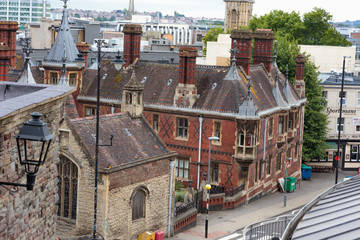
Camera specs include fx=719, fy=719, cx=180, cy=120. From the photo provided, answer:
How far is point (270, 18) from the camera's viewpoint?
8988cm

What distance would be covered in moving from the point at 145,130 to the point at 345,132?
31.0 m

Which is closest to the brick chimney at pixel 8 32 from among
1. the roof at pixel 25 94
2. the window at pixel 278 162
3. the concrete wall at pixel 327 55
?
the window at pixel 278 162

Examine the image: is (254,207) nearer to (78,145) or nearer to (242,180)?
(242,180)

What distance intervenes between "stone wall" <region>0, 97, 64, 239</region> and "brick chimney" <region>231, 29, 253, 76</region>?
30948 millimetres

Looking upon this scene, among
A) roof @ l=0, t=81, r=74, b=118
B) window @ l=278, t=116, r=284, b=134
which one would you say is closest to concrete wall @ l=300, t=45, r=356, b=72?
window @ l=278, t=116, r=284, b=134

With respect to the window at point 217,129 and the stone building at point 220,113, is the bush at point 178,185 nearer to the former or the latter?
the stone building at point 220,113

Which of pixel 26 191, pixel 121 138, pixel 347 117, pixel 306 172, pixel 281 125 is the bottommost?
pixel 306 172

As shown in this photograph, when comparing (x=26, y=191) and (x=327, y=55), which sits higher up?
(x=327, y=55)

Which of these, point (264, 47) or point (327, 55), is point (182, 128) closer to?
point (264, 47)

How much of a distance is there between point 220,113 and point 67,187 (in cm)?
1385

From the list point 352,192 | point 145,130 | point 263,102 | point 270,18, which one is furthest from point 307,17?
point 352,192

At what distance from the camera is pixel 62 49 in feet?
154

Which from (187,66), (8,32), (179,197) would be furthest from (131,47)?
(179,197)

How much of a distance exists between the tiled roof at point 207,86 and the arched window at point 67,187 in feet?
45.5
